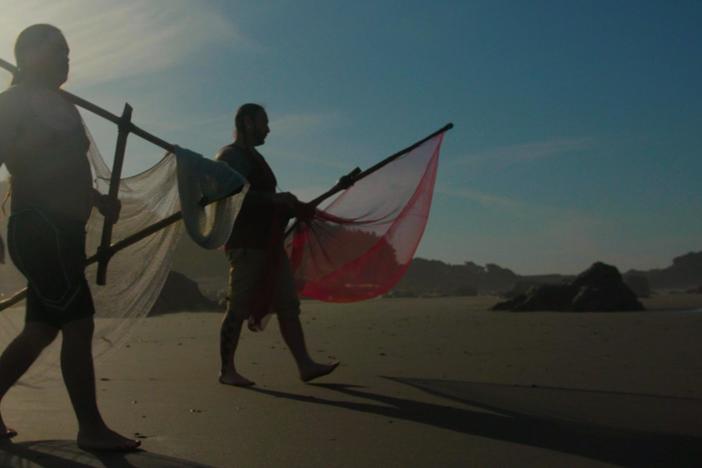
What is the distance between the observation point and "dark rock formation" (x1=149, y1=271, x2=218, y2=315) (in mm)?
13398

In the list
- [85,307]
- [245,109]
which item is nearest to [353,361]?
[245,109]

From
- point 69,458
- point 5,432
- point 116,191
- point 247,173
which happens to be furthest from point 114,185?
point 247,173

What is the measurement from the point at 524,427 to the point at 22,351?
2383mm

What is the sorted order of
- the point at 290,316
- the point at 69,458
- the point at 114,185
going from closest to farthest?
1. the point at 69,458
2. the point at 114,185
3. the point at 290,316

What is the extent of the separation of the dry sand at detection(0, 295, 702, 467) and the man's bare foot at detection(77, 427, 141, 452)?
6 cm

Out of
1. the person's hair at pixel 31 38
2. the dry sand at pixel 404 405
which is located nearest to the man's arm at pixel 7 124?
the person's hair at pixel 31 38

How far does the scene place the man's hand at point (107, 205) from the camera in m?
3.84

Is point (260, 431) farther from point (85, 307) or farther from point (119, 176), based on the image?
point (119, 176)

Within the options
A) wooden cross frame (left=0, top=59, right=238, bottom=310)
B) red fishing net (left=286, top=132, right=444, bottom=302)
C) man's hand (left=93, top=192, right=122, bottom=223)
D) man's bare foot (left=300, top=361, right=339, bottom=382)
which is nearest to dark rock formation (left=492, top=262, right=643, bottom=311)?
red fishing net (left=286, top=132, right=444, bottom=302)

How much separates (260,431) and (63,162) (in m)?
1.54

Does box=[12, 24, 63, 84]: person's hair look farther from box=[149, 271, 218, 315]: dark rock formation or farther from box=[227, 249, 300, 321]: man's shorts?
box=[149, 271, 218, 315]: dark rock formation

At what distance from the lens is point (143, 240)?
4617mm

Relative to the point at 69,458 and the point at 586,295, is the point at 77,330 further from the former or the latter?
the point at 586,295

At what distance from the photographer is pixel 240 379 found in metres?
5.32
